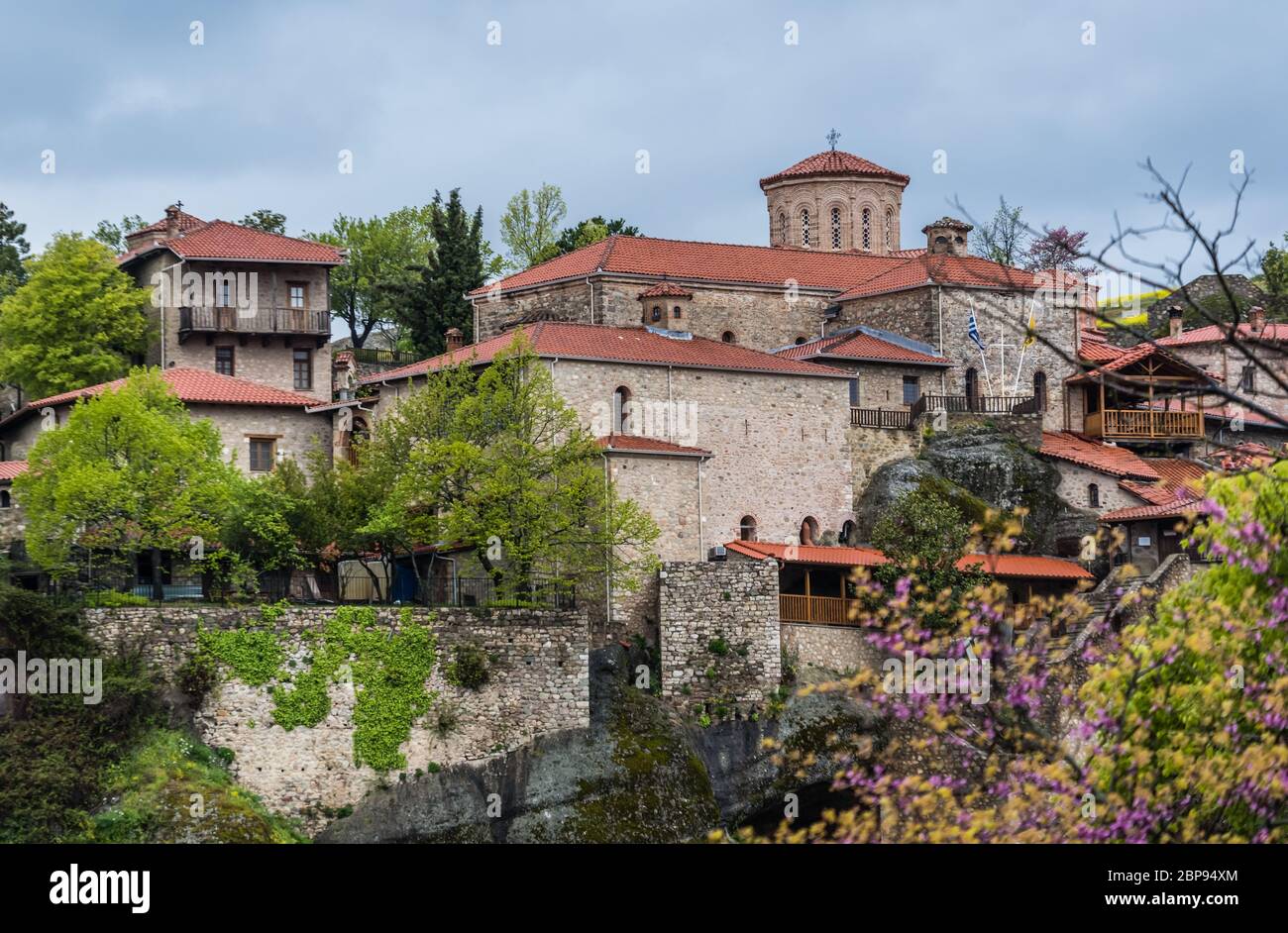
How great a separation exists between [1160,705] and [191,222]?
1967 inches

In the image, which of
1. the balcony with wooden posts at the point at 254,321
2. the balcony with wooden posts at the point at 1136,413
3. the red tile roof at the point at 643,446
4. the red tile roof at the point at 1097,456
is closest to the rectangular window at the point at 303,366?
the balcony with wooden posts at the point at 254,321

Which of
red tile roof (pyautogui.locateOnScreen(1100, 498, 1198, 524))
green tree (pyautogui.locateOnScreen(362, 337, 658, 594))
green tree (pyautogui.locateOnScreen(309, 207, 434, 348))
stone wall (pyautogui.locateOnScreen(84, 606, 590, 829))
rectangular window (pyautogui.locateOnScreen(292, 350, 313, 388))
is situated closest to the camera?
stone wall (pyautogui.locateOnScreen(84, 606, 590, 829))

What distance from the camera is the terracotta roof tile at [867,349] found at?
191 feet

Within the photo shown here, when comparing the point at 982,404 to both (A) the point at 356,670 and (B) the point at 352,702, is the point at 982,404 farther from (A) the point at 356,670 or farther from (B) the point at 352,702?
(B) the point at 352,702

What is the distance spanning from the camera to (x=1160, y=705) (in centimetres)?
2055

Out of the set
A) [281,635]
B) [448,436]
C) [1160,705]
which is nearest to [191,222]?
[448,436]

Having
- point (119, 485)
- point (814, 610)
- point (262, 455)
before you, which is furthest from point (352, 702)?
point (262, 455)

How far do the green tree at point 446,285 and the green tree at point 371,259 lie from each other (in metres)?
9.26

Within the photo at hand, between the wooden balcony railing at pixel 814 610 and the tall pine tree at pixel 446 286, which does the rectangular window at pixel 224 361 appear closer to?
the tall pine tree at pixel 446 286

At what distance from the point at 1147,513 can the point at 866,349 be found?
9.57 m

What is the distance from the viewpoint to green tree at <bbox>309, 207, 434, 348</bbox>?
77.9 metres

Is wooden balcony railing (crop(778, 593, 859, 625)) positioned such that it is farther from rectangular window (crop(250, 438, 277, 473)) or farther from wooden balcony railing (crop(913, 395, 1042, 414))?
rectangular window (crop(250, 438, 277, 473))

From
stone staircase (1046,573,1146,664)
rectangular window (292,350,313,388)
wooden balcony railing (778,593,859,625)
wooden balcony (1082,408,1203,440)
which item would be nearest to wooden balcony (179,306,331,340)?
rectangular window (292,350,313,388)

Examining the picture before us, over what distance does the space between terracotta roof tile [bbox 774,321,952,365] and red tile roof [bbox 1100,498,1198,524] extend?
737 cm
